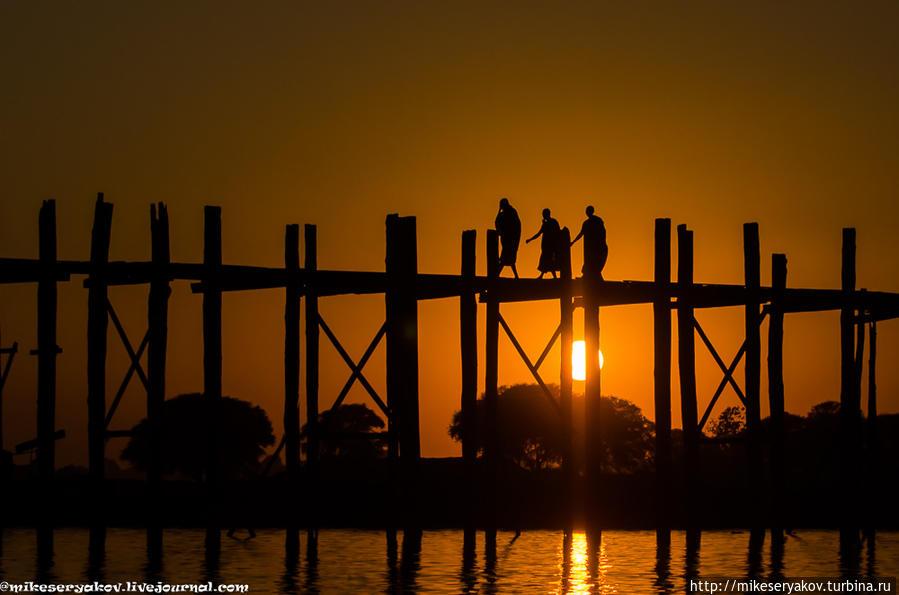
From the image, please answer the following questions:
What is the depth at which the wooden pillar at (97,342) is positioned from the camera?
2022cm

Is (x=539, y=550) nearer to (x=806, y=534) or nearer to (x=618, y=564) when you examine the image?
(x=618, y=564)

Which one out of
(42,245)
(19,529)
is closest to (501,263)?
(42,245)

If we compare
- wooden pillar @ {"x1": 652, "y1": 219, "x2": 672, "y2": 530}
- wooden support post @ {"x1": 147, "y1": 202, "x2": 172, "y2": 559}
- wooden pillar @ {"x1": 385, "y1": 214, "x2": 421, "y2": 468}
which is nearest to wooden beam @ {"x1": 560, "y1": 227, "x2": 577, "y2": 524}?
wooden pillar @ {"x1": 652, "y1": 219, "x2": 672, "y2": 530}

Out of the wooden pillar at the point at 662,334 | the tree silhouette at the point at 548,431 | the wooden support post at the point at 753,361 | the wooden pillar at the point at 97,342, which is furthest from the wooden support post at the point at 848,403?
the tree silhouette at the point at 548,431

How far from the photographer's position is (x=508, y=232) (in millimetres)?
23469

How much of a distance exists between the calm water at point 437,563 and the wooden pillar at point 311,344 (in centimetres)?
173

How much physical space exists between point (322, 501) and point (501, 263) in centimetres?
954

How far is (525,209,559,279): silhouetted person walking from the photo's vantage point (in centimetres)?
2336

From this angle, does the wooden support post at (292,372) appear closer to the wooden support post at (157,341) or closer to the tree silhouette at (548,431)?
the wooden support post at (157,341)

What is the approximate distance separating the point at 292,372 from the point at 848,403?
9790 mm

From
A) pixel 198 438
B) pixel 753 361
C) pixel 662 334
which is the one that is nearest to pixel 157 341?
pixel 662 334

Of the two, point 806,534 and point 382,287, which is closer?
point 382,287

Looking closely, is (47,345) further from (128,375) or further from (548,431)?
(548,431)

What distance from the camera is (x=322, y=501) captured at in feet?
101
